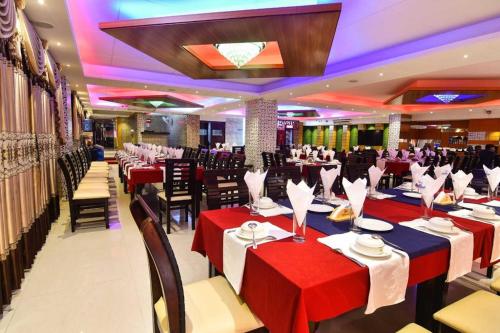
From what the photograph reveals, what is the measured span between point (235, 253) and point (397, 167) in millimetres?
6930

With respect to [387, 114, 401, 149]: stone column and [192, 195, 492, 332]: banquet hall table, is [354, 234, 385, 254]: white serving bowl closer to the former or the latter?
[192, 195, 492, 332]: banquet hall table

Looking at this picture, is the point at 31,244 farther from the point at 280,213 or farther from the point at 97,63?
the point at 97,63

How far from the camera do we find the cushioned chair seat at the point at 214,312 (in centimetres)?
127

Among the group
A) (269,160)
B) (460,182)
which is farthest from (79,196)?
(269,160)

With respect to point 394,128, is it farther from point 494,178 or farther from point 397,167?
point 494,178

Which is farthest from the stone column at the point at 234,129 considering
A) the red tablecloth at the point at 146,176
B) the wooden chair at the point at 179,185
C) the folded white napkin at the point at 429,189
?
the folded white napkin at the point at 429,189

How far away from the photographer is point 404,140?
14.8 meters

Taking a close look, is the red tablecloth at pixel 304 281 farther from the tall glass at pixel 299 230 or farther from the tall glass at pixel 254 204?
the tall glass at pixel 254 204

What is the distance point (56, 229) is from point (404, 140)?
52.2 ft

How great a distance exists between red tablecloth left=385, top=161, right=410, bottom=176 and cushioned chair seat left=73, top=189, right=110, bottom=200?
654cm

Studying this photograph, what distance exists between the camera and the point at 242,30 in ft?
11.3

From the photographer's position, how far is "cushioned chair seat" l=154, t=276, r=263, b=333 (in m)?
1.27

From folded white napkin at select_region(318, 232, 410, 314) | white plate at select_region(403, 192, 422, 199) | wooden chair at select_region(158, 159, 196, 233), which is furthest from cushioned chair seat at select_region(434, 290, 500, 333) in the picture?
wooden chair at select_region(158, 159, 196, 233)

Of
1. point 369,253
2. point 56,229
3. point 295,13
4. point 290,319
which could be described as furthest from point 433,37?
point 56,229
